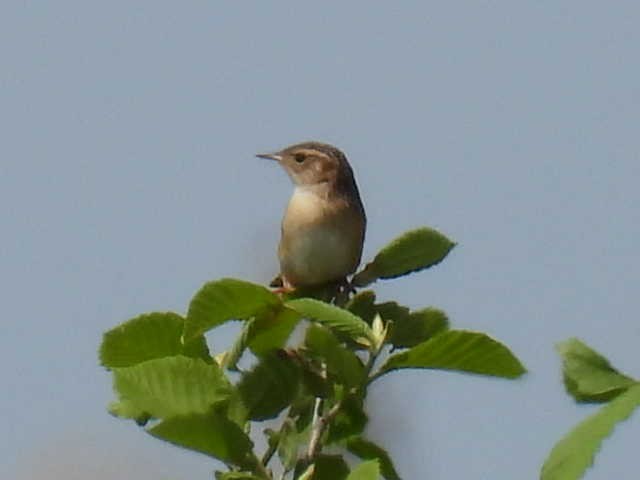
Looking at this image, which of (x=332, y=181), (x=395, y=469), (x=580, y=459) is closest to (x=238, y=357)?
(x=395, y=469)

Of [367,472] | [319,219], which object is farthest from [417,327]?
[319,219]

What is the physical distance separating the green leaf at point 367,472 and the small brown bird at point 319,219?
54.3 inches

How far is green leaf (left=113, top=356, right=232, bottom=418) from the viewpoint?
2248 mm

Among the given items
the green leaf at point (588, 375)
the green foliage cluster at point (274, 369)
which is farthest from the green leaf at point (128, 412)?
the green leaf at point (588, 375)

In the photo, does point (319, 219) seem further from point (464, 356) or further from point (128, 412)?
point (464, 356)

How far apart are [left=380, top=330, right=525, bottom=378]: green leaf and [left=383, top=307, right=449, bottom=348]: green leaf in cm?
16

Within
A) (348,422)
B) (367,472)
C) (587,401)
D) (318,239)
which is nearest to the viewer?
(367,472)

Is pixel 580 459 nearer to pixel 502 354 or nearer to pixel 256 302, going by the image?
pixel 502 354

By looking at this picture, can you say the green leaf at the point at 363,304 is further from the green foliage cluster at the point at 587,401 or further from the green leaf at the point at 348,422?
the green foliage cluster at the point at 587,401

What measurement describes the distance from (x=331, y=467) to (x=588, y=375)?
1.65 feet

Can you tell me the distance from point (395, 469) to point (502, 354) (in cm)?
43

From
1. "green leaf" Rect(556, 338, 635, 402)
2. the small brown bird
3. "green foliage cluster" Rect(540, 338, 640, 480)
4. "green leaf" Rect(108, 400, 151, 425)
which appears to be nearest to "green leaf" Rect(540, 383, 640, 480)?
"green foliage cluster" Rect(540, 338, 640, 480)

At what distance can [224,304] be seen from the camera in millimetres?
2359

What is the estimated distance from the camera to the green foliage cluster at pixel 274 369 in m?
2.27
